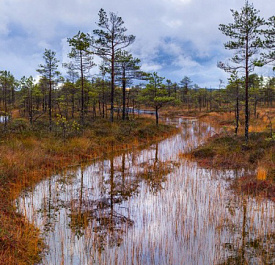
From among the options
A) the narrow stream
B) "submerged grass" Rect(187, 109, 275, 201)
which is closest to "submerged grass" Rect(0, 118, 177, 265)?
the narrow stream

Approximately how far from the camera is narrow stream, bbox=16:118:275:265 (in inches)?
208

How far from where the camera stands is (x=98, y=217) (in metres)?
7.09

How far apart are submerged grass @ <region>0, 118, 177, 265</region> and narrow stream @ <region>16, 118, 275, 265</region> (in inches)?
17.9

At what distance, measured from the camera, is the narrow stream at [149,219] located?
529 centimetres

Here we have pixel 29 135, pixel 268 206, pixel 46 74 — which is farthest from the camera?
pixel 46 74

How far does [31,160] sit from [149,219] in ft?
24.9

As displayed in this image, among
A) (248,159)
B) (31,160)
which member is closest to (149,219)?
(31,160)

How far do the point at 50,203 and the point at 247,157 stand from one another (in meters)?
11.2

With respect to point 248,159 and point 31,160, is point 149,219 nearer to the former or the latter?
point 31,160

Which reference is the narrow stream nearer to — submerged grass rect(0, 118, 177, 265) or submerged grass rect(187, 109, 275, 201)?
submerged grass rect(0, 118, 177, 265)

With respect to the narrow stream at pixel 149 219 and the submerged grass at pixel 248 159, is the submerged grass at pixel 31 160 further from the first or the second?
the submerged grass at pixel 248 159

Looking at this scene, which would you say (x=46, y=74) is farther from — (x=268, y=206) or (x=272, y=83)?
(x=272, y=83)

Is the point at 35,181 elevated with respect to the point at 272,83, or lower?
lower

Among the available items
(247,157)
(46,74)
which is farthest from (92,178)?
(46,74)
